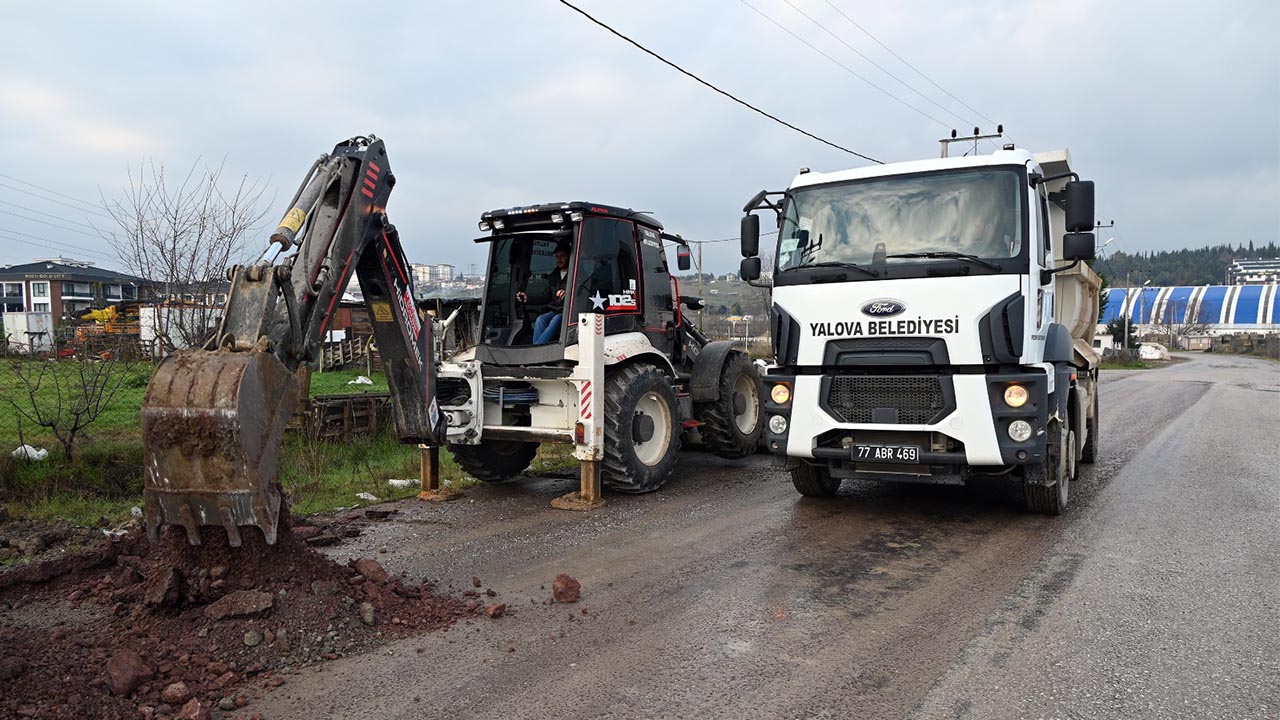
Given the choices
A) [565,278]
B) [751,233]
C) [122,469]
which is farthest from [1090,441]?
[122,469]

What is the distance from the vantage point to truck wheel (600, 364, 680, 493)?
7.87m

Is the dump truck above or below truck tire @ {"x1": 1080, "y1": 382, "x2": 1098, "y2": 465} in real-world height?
above

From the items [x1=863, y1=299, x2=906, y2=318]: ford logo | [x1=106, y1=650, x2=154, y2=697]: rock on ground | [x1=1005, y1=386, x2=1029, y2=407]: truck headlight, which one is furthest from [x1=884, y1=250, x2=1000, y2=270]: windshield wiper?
[x1=106, y1=650, x2=154, y2=697]: rock on ground

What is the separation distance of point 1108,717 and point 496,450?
21.2ft

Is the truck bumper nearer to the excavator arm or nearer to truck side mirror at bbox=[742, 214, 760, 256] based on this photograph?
truck side mirror at bbox=[742, 214, 760, 256]

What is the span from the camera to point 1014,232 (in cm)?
657

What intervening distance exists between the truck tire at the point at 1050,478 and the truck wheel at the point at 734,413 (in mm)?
3486

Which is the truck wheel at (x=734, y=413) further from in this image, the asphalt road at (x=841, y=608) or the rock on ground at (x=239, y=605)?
the rock on ground at (x=239, y=605)

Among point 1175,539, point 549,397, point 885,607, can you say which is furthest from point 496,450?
point 1175,539

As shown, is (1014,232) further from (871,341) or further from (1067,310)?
(1067,310)

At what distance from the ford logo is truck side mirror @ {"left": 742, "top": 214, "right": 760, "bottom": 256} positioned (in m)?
1.24

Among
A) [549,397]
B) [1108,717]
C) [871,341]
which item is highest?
[871,341]

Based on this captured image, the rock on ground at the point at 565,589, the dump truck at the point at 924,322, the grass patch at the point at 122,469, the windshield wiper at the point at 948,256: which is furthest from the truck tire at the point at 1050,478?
the grass patch at the point at 122,469

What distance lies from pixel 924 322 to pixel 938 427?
82 cm
